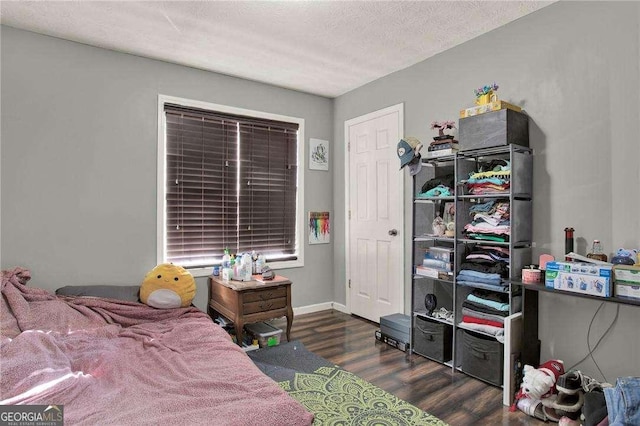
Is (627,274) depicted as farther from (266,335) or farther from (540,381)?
(266,335)

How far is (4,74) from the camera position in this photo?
2.80 meters

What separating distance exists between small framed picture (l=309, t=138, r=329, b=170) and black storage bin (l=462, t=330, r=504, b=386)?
8.07 feet

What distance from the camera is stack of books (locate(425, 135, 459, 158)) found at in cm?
293

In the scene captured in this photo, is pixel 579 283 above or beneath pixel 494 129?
beneath

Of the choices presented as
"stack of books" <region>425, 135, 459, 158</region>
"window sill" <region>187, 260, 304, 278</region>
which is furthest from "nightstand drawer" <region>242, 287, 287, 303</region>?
"stack of books" <region>425, 135, 459, 158</region>

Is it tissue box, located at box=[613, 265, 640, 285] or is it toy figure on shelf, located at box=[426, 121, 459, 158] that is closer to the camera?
tissue box, located at box=[613, 265, 640, 285]

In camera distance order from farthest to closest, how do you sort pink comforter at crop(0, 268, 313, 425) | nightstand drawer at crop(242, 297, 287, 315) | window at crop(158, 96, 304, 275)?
window at crop(158, 96, 304, 275)
nightstand drawer at crop(242, 297, 287, 315)
pink comforter at crop(0, 268, 313, 425)

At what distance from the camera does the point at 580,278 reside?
2.12 metres

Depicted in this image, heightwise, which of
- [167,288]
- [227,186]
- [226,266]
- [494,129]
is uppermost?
[494,129]

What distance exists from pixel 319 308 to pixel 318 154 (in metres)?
→ 1.86

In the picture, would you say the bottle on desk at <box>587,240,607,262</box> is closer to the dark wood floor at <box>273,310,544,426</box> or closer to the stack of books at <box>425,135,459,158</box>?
the dark wood floor at <box>273,310,544,426</box>

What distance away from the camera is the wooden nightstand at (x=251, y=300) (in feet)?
10.1

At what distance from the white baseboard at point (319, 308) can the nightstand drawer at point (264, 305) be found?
3.12ft

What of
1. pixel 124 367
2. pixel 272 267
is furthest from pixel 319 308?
pixel 124 367
